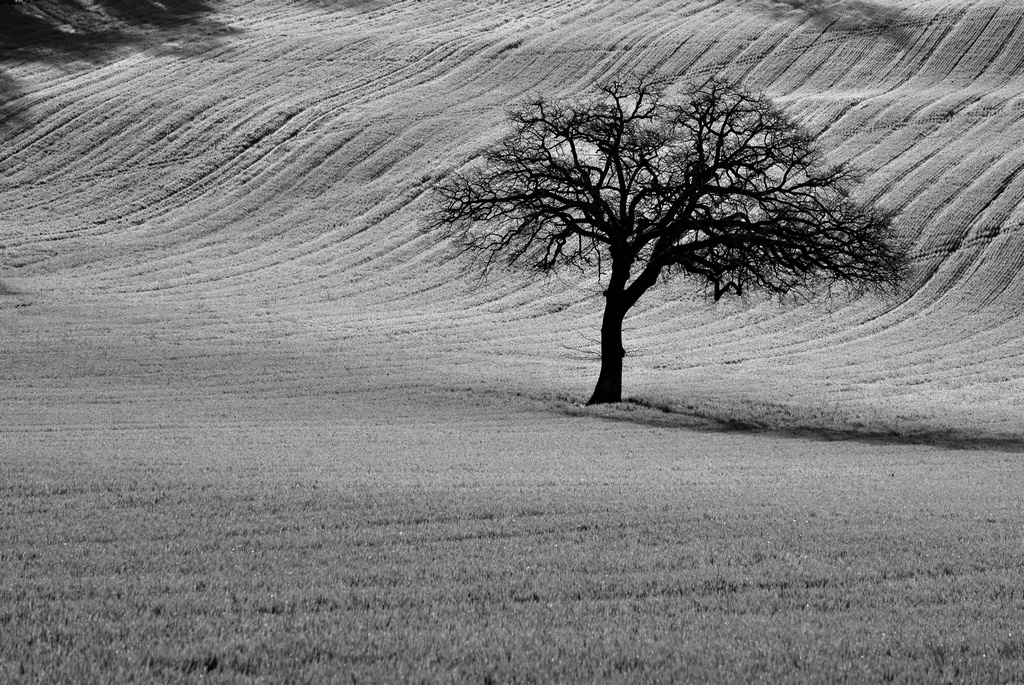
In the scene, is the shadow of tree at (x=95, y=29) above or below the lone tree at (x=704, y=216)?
above

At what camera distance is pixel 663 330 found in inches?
1987

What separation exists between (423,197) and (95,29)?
52430 millimetres

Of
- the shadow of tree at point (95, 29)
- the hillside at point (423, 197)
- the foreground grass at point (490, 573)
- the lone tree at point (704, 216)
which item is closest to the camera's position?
the foreground grass at point (490, 573)

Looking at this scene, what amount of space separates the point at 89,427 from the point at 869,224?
70.4 ft

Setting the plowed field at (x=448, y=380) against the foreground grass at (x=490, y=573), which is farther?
the plowed field at (x=448, y=380)

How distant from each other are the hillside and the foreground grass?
1671 centimetres

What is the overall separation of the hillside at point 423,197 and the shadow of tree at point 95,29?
0.48 m

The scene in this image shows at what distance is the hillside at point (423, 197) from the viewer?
132ft

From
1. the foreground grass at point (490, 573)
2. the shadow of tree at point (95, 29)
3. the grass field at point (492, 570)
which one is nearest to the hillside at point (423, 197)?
the shadow of tree at point (95, 29)

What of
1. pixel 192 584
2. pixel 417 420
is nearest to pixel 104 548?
pixel 192 584

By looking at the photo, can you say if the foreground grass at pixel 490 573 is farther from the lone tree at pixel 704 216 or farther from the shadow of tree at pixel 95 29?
the shadow of tree at pixel 95 29

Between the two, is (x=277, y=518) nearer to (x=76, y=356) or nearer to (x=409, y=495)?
(x=409, y=495)

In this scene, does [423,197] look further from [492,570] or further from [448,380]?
[492,570]

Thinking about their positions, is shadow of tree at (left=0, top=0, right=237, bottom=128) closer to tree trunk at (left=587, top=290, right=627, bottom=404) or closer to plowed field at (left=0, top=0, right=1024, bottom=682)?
plowed field at (left=0, top=0, right=1024, bottom=682)
